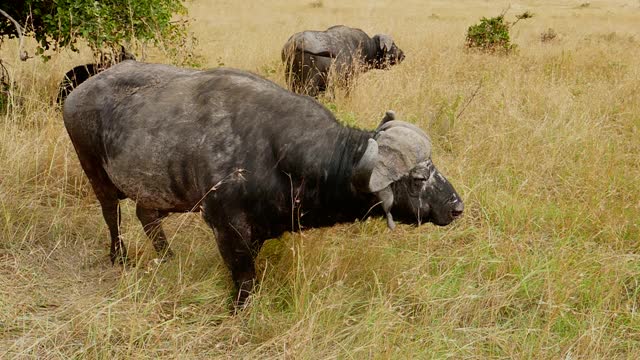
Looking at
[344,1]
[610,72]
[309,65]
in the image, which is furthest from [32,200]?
[344,1]

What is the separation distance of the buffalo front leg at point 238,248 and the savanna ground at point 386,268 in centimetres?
13

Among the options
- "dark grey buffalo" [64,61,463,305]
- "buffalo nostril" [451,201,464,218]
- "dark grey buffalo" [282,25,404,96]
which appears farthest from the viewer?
"dark grey buffalo" [282,25,404,96]

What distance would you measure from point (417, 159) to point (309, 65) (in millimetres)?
5452

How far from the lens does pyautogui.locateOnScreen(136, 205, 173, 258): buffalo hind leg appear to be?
412 centimetres

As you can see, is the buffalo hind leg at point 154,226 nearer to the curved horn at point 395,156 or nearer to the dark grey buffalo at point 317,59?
the curved horn at point 395,156

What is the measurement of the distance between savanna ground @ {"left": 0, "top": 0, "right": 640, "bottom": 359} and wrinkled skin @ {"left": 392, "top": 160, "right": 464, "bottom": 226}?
0.41 m

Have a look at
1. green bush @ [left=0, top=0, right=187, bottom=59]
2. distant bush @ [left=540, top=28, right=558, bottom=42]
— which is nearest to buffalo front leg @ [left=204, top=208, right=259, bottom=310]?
green bush @ [left=0, top=0, right=187, bottom=59]

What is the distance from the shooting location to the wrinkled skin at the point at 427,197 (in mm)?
3279

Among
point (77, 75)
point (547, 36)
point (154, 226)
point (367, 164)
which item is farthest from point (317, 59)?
point (547, 36)

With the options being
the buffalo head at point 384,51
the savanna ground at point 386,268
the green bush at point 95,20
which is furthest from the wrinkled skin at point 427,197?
the buffalo head at point 384,51

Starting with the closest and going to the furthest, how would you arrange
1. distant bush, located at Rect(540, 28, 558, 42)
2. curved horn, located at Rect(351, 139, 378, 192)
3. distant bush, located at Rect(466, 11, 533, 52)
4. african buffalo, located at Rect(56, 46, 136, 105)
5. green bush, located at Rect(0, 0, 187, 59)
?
curved horn, located at Rect(351, 139, 378, 192) < green bush, located at Rect(0, 0, 187, 59) < african buffalo, located at Rect(56, 46, 136, 105) < distant bush, located at Rect(466, 11, 533, 52) < distant bush, located at Rect(540, 28, 558, 42)

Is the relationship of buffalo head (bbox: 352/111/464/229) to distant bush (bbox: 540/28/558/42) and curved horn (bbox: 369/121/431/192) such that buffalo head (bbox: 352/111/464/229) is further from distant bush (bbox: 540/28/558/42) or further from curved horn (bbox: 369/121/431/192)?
distant bush (bbox: 540/28/558/42)

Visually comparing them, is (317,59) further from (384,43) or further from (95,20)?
(95,20)

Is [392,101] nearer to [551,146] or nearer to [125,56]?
[551,146]
